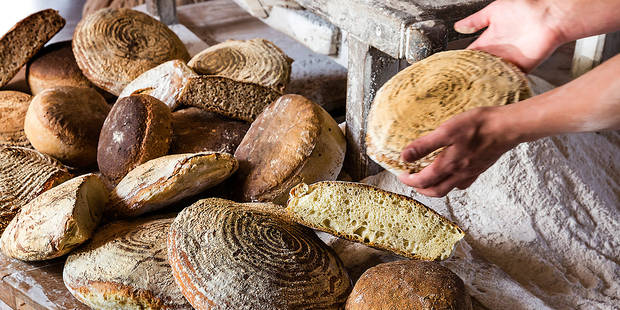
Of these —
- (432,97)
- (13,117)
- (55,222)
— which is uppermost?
(432,97)

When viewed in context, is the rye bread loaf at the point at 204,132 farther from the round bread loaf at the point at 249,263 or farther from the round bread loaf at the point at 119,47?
the round bread loaf at the point at 249,263

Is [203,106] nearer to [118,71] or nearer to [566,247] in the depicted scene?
[118,71]

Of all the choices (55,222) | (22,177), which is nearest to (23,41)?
(22,177)

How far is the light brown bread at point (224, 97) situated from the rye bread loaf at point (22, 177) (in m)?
0.48

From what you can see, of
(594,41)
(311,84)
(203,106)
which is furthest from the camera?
(311,84)

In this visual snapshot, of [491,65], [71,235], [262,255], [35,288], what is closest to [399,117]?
[491,65]

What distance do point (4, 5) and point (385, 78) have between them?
4049 millimetres

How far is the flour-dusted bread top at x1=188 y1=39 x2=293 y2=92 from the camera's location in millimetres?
2389

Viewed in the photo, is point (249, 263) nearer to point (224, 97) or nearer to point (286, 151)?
point (286, 151)

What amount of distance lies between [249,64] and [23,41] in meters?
0.96

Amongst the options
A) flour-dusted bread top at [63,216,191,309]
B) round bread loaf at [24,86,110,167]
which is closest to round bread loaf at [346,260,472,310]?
flour-dusted bread top at [63,216,191,309]

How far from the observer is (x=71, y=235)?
164cm

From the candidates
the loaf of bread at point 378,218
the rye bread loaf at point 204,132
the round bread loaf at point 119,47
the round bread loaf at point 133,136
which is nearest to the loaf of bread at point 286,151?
the rye bread loaf at point 204,132

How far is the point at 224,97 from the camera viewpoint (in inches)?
87.4
